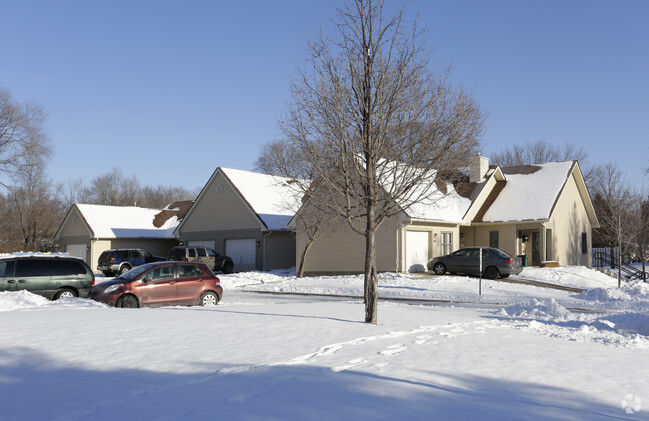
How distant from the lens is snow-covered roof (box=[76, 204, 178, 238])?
46188mm

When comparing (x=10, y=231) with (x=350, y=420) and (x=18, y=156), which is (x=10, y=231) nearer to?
(x=18, y=156)

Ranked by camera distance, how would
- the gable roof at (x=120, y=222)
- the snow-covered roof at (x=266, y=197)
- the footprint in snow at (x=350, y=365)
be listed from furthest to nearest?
the gable roof at (x=120, y=222) < the snow-covered roof at (x=266, y=197) < the footprint in snow at (x=350, y=365)

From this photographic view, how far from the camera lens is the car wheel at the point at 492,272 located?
29.1m

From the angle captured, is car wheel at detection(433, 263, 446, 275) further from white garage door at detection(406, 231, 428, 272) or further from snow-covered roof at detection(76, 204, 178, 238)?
snow-covered roof at detection(76, 204, 178, 238)

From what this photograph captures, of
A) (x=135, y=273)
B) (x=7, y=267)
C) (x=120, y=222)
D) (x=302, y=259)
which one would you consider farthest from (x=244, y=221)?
(x=135, y=273)

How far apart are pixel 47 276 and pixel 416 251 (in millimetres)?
19827

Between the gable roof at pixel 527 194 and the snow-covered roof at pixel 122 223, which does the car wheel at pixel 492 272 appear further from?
the snow-covered roof at pixel 122 223

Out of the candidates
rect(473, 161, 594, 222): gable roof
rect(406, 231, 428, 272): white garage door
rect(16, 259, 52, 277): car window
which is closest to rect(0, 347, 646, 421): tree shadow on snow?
rect(16, 259, 52, 277): car window

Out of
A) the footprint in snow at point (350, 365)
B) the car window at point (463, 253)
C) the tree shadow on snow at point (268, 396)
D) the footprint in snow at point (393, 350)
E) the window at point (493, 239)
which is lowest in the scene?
the tree shadow on snow at point (268, 396)

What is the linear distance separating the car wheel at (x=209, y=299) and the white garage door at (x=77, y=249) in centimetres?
3151

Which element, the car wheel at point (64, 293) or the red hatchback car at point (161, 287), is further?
the car wheel at point (64, 293)

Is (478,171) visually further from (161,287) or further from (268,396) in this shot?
(268,396)

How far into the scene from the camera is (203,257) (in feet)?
124

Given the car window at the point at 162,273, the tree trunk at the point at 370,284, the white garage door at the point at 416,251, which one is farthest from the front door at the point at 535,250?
the tree trunk at the point at 370,284
